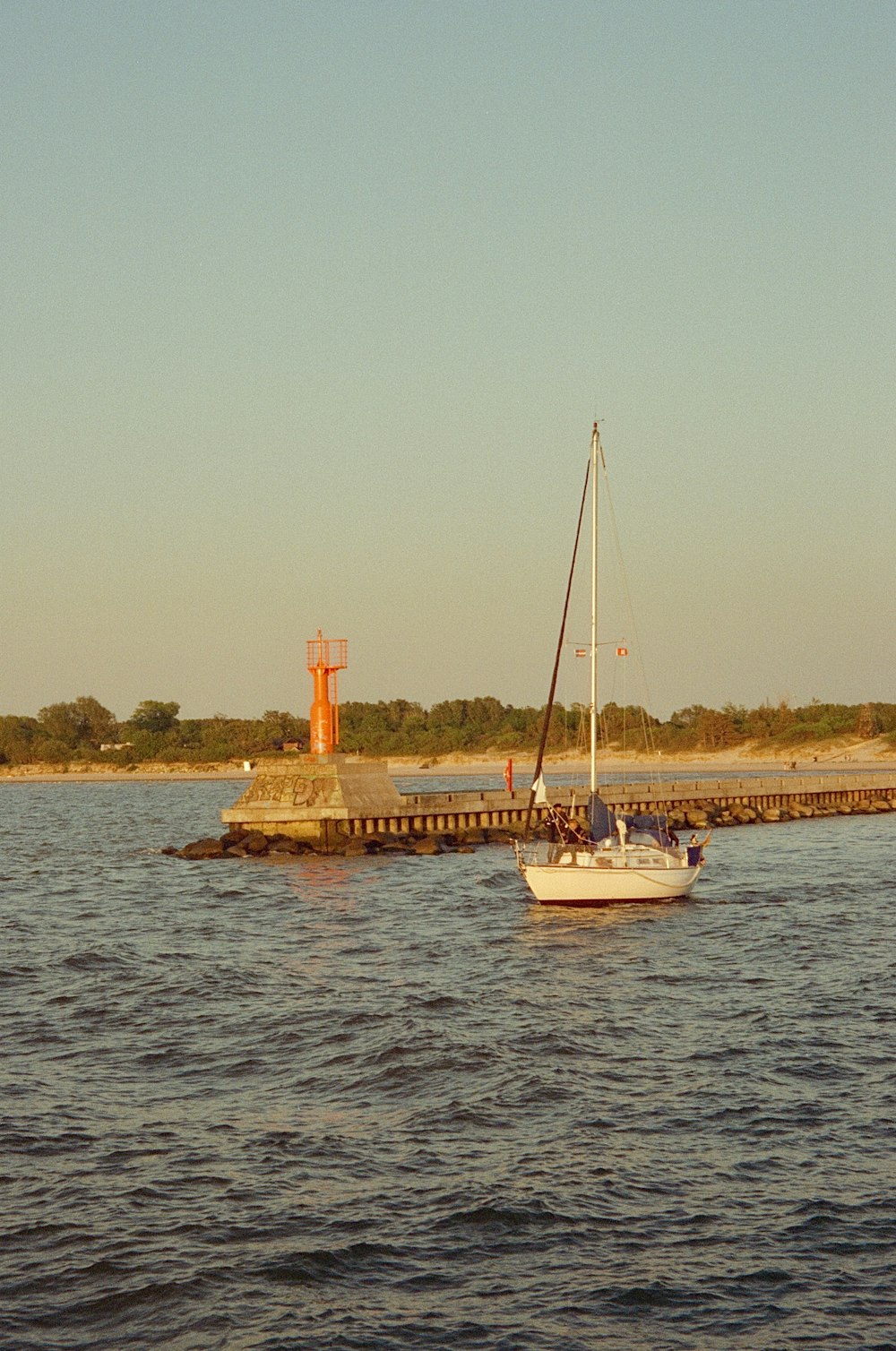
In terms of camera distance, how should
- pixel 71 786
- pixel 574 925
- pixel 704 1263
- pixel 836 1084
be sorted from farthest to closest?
pixel 71 786, pixel 574 925, pixel 836 1084, pixel 704 1263

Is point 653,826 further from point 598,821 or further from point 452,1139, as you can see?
point 452,1139

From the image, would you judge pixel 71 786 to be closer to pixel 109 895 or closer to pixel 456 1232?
pixel 109 895

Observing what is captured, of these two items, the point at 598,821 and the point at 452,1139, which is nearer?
the point at 452,1139

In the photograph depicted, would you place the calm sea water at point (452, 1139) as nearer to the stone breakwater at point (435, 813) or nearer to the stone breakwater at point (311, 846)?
the stone breakwater at point (435, 813)

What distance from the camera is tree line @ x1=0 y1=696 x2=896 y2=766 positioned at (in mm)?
159875

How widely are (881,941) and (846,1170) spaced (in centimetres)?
1738

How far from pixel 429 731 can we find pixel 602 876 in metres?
139

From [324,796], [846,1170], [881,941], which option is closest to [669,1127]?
[846,1170]

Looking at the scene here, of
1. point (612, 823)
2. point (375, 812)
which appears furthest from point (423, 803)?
point (612, 823)

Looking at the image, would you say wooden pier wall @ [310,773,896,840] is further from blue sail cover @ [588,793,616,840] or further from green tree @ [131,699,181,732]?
green tree @ [131,699,181,732]

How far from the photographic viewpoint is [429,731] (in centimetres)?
17550

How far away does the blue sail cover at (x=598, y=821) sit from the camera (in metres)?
37.8

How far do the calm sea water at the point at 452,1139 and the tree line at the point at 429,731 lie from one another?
119358 millimetres

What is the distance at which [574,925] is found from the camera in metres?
35.3
